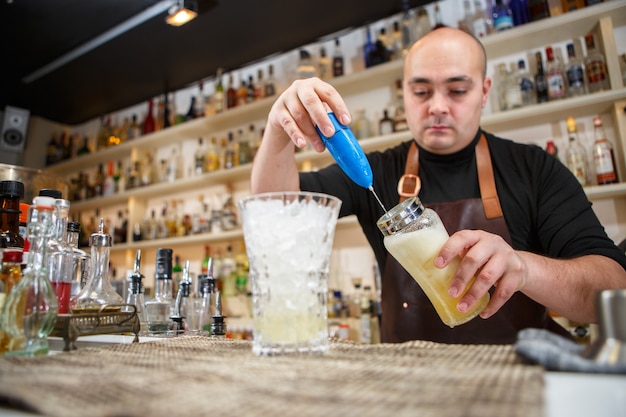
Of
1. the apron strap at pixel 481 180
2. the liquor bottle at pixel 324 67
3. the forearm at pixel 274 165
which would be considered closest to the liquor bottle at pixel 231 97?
the liquor bottle at pixel 324 67

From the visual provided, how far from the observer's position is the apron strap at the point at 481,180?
143 centimetres

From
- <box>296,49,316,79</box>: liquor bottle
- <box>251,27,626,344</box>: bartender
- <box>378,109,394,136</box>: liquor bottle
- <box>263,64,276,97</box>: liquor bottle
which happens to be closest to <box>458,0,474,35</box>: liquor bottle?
<box>378,109,394,136</box>: liquor bottle

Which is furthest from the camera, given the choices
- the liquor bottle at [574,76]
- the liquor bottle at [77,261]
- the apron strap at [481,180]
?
the liquor bottle at [574,76]

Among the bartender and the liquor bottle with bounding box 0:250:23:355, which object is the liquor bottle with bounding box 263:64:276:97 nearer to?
the bartender

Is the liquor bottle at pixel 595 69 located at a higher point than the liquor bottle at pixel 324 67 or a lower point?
lower

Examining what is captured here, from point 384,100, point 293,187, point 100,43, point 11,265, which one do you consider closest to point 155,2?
point 100,43

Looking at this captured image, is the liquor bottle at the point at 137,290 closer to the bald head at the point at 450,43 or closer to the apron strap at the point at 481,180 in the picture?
the apron strap at the point at 481,180

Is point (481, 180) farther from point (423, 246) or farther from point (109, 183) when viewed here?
point (109, 183)

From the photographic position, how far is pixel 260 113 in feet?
10.8

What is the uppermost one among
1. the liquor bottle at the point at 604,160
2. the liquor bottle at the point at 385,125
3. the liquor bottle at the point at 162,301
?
the liquor bottle at the point at 385,125

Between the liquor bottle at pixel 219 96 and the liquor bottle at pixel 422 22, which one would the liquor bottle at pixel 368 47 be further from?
the liquor bottle at pixel 219 96

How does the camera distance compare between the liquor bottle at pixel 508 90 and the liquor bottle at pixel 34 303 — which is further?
the liquor bottle at pixel 508 90

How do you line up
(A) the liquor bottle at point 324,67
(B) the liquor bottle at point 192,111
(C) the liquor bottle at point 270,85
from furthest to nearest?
(B) the liquor bottle at point 192,111 < (C) the liquor bottle at point 270,85 < (A) the liquor bottle at point 324,67

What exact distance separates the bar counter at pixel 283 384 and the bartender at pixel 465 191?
52cm
